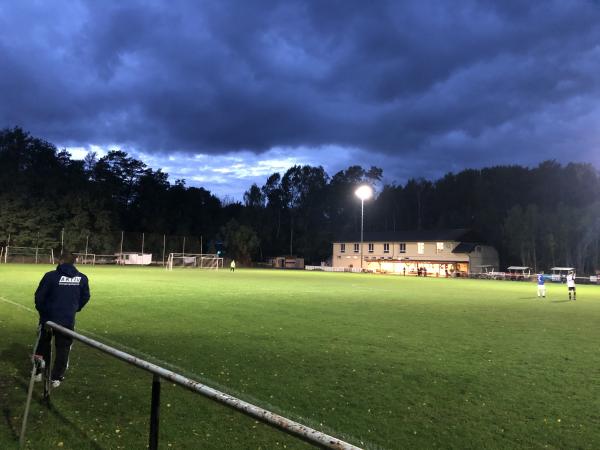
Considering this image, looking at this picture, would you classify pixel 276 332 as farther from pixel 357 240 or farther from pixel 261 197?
pixel 261 197

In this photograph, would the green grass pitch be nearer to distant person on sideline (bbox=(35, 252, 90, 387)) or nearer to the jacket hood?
distant person on sideline (bbox=(35, 252, 90, 387))

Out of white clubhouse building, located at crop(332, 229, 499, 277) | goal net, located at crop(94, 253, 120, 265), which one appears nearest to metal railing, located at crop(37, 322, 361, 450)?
white clubhouse building, located at crop(332, 229, 499, 277)

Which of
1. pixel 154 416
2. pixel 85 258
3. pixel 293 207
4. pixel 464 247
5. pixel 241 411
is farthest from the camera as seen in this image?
pixel 293 207

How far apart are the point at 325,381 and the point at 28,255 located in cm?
7102

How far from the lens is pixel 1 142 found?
9475cm

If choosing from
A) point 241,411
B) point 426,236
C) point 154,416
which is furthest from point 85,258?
point 241,411

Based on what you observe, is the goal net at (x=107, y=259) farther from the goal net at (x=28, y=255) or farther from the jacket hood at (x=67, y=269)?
the jacket hood at (x=67, y=269)

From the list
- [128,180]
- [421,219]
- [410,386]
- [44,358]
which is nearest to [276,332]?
[410,386]

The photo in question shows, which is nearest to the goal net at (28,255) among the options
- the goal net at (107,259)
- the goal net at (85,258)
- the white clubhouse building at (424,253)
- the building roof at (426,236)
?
the goal net at (85,258)

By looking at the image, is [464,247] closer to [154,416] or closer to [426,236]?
[426,236]

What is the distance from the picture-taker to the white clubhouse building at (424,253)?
2982 inches

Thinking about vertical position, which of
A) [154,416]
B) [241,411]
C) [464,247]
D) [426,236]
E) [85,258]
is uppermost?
[426,236]

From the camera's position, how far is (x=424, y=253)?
8150 centimetres

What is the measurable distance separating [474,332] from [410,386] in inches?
272
